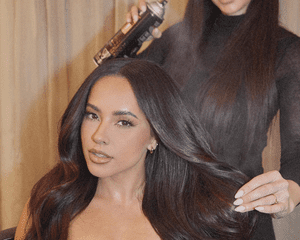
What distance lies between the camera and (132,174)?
0.99 meters

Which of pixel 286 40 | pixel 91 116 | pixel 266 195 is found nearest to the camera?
pixel 266 195

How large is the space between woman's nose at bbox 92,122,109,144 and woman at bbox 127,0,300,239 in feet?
1.03

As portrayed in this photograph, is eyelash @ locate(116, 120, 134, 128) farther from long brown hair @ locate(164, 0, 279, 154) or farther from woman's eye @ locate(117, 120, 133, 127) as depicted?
long brown hair @ locate(164, 0, 279, 154)

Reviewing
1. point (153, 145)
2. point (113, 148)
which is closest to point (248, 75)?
point (153, 145)

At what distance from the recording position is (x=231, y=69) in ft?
3.50

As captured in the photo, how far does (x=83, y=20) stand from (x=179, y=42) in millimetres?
575

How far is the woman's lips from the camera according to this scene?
87 cm

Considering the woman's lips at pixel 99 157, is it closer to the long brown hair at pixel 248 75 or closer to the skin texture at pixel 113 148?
the skin texture at pixel 113 148

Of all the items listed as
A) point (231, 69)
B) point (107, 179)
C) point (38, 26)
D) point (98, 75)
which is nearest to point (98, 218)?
point (107, 179)

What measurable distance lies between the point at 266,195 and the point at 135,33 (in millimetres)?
568

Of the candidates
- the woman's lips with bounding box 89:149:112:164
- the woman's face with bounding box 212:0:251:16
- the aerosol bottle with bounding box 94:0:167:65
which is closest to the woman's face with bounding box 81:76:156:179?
the woman's lips with bounding box 89:149:112:164

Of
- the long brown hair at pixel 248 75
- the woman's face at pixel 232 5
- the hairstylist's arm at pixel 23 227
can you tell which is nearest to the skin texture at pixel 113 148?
the hairstylist's arm at pixel 23 227

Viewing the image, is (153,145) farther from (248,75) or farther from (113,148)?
(248,75)

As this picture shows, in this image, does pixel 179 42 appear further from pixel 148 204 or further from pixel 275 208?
pixel 275 208
